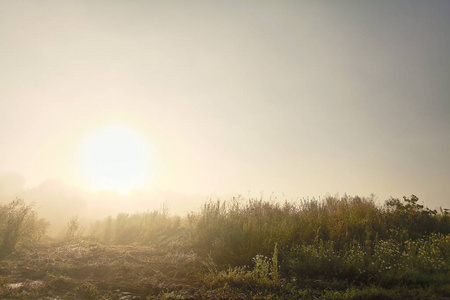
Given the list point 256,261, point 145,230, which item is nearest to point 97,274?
point 256,261

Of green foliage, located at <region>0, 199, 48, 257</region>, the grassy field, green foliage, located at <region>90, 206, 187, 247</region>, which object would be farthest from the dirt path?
green foliage, located at <region>90, 206, 187, 247</region>

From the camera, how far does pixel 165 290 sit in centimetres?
456

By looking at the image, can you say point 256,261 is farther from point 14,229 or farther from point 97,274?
point 14,229

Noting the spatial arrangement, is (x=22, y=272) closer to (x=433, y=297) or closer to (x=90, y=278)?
(x=90, y=278)

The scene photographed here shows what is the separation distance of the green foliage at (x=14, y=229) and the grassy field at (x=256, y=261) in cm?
3

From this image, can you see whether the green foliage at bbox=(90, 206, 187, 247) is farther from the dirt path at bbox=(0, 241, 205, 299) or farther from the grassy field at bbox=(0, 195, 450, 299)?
the dirt path at bbox=(0, 241, 205, 299)

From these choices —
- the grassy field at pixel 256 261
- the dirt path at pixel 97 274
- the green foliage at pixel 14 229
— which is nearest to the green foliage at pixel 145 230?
the grassy field at pixel 256 261

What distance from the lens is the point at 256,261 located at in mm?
5324

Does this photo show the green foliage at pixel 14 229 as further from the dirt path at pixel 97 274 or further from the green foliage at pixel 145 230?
the green foliage at pixel 145 230

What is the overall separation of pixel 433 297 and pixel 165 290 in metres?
4.41

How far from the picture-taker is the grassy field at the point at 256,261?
14.0ft

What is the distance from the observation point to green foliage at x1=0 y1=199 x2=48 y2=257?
22.9 ft

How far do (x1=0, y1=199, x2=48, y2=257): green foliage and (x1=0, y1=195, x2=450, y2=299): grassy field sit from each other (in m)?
0.03

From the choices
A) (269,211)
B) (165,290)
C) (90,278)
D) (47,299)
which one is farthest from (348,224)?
(47,299)
